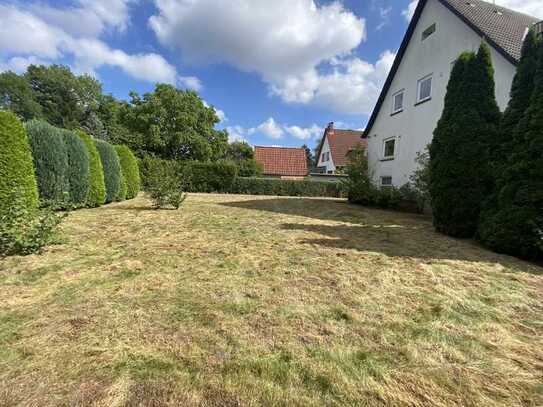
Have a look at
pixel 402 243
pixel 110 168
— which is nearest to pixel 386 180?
pixel 402 243

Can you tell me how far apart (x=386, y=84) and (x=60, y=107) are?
4308 centimetres

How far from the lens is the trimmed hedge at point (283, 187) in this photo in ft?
58.0

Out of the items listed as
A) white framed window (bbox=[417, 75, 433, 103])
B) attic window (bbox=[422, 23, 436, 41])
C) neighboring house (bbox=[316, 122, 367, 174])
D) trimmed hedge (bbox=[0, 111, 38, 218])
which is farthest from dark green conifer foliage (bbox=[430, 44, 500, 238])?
neighboring house (bbox=[316, 122, 367, 174])

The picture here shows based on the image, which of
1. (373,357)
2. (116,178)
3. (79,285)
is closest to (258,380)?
(373,357)

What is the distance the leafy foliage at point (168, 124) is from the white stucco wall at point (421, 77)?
670 inches

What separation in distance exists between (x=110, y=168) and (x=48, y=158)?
2991mm

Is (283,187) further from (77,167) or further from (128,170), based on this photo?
(77,167)

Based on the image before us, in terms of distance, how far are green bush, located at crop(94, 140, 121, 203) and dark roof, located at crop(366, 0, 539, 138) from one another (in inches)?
499

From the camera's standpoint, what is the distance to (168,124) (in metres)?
24.1

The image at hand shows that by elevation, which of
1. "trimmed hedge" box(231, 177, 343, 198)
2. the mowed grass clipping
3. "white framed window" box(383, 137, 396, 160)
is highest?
"white framed window" box(383, 137, 396, 160)

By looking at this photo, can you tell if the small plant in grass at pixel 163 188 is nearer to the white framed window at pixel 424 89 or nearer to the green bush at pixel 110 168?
the green bush at pixel 110 168

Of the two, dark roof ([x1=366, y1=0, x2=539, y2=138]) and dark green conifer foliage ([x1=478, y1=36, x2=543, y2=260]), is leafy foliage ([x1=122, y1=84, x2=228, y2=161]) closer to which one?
dark roof ([x1=366, y1=0, x2=539, y2=138])

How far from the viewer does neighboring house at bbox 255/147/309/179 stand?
29.8m

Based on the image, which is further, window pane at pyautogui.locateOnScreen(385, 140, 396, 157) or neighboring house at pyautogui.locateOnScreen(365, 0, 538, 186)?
window pane at pyautogui.locateOnScreen(385, 140, 396, 157)
